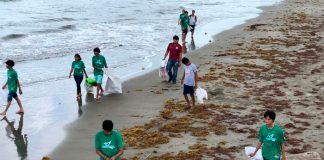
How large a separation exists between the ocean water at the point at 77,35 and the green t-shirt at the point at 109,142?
3.60m

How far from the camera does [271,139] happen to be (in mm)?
8289

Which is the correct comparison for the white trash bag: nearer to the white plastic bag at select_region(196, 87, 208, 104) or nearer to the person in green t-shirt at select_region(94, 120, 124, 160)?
the white plastic bag at select_region(196, 87, 208, 104)

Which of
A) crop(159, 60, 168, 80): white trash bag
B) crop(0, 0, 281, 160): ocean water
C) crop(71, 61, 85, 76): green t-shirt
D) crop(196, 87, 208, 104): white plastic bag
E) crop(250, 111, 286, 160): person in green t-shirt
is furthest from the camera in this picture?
crop(159, 60, 168, 80): white trash bag

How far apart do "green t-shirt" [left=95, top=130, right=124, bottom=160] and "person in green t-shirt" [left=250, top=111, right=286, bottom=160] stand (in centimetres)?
249

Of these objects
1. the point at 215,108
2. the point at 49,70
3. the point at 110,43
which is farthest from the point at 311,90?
the point at 110,43

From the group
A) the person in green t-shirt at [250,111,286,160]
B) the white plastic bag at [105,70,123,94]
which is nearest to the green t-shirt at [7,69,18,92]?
the white plastic bag at [105,70,123,94]

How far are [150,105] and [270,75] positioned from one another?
18.7 feet

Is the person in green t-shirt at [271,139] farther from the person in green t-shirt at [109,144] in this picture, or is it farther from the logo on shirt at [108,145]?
the logo on shirt at [108,145]

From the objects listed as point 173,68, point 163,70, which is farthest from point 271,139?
point 163,70

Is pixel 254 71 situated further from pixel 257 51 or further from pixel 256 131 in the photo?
pixel 256 131

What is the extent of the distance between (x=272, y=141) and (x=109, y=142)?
281 centimetres

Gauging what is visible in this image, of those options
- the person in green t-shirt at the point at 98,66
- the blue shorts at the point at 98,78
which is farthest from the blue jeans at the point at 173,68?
the blue shorts at the point at 98,78

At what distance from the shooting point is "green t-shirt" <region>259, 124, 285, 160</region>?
824 cm

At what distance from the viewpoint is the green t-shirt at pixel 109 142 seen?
8.26 m
